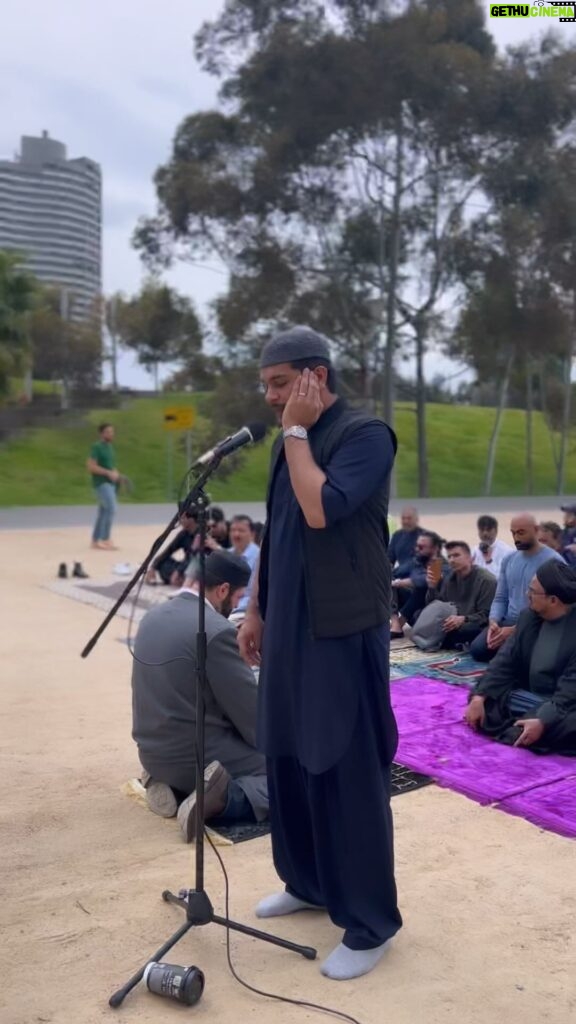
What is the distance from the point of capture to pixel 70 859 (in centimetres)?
393

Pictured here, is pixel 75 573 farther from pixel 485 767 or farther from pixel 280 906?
pixel 280 906

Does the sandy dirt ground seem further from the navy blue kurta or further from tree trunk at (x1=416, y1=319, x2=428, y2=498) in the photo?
tree trunk at (x1=416, y1=319, x2=428, y2=498)

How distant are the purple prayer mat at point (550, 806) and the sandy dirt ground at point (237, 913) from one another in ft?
0.21

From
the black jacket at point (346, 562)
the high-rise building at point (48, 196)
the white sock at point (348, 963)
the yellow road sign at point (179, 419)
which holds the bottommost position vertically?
the white sock at point (348, 963)

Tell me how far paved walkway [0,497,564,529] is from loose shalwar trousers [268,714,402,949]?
1505 cm

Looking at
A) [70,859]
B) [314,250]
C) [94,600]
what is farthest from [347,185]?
[70,859]

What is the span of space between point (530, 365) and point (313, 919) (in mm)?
31549

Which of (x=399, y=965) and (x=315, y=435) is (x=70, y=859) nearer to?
(x=399, y=965)

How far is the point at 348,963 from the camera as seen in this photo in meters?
2.98

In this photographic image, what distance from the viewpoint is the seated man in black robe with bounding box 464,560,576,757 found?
5035 millimetres

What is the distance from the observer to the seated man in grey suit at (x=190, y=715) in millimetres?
4109

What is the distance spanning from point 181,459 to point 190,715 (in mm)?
30607

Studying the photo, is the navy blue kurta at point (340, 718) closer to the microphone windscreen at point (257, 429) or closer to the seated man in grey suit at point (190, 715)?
the microphone windscreen at point (257, 429)

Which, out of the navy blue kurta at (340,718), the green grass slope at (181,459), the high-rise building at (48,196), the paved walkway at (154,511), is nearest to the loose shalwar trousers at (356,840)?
the navy blue kurta at (340,718)
